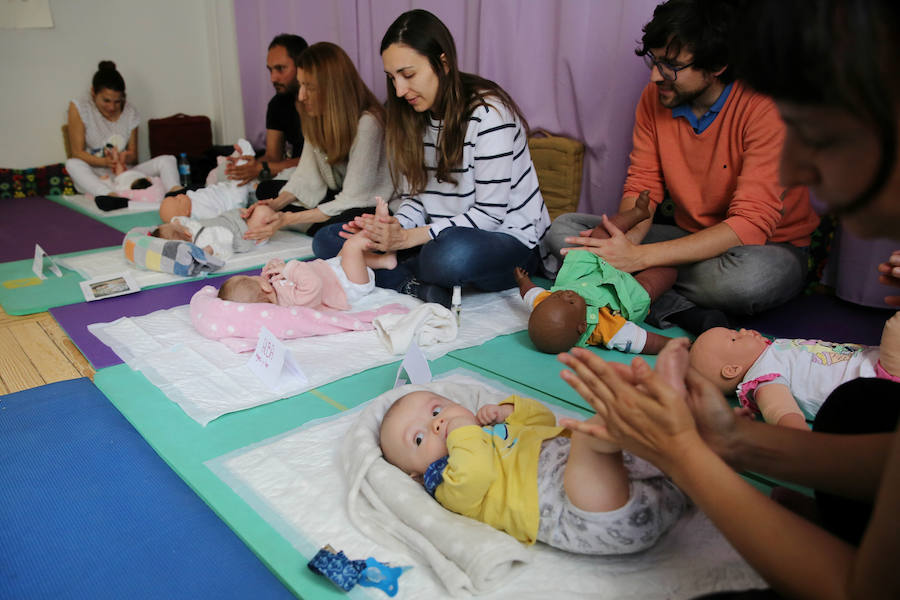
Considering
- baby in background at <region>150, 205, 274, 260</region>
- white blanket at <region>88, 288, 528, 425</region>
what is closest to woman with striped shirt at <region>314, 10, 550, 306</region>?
Answer: white blanket at <region>88, 288, 528, 425</region>

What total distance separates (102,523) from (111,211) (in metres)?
3.10

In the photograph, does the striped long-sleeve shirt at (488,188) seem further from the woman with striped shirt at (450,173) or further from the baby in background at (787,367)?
the baby in background at (787,367)

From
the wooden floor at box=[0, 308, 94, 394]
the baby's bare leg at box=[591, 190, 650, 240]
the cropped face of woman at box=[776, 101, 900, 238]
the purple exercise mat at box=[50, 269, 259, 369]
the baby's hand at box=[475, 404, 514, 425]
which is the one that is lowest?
the wooden floor at box=[0, 308, 94, 394]

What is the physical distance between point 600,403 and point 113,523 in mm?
965

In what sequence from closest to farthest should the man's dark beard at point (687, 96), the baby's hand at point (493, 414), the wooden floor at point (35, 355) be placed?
the baby's hand at point (493, 414) < the wooden floor at point (35, 355) < the man's dark beard at point (687, 96)

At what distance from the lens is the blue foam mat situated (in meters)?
1.08

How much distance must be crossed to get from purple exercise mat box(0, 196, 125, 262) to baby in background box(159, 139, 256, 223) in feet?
0.96

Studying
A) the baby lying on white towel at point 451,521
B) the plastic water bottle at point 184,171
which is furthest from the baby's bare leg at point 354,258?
the plastic water bottle at point 184,171

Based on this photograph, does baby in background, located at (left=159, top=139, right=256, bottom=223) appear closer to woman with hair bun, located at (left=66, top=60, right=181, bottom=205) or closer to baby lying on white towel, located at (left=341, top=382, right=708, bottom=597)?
woman with hair bun, located at (left=66, top=60, right=181, bottom=205)

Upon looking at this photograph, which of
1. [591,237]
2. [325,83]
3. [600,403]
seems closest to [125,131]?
[325,83]

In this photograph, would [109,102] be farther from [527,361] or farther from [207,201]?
[527,361]

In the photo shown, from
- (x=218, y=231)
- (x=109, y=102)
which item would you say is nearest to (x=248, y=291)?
(x=218, y=231)

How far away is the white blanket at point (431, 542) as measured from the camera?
1012mm

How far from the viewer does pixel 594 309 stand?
1937 mm
